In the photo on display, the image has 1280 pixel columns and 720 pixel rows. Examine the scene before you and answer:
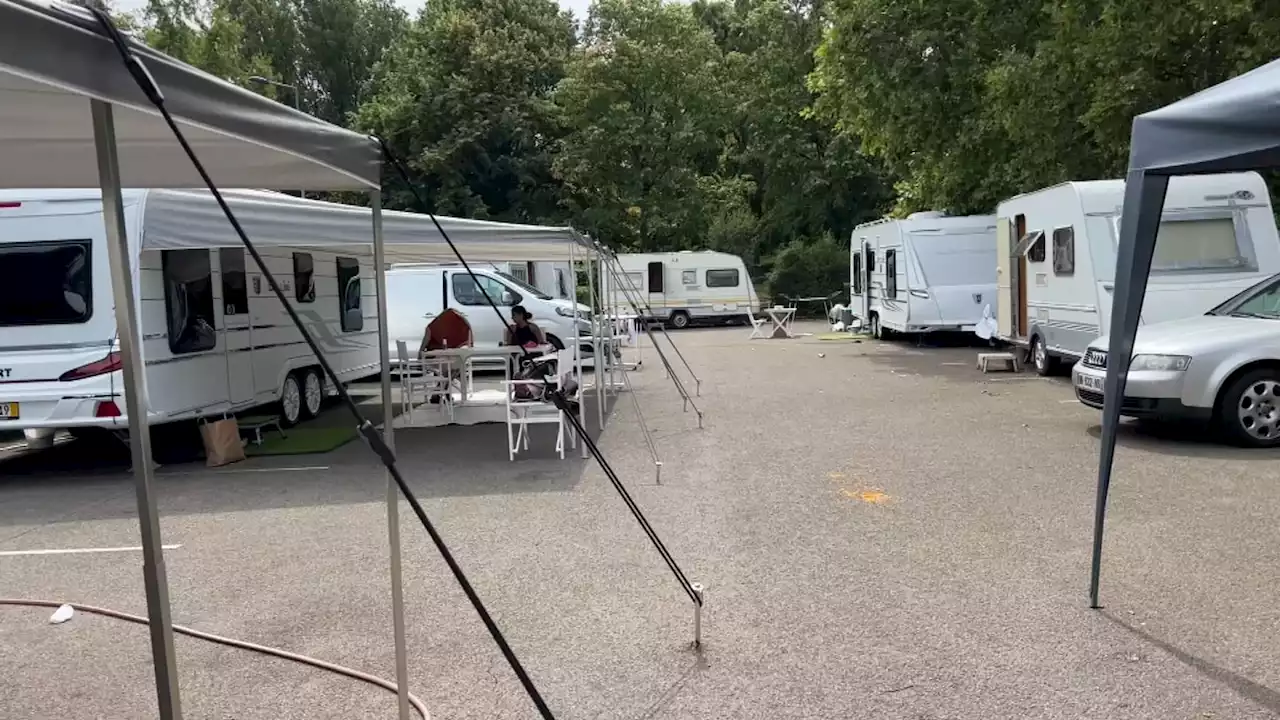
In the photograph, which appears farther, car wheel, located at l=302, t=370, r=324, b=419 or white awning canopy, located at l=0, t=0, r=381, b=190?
car wheel, located at l=302, t=370, r=324, b=419

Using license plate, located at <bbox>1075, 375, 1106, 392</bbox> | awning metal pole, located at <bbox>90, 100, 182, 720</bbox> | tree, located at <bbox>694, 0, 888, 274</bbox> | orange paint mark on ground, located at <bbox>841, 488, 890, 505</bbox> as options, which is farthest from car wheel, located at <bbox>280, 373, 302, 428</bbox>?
tree, located at <bbox>694, 0, 888, 274</bbox>

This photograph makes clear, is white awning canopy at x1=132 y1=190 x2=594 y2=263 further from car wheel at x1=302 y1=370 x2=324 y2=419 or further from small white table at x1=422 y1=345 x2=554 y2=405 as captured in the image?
car wheel at x1=302 y1=370 x2=324 y2=419

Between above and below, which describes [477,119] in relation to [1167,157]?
above

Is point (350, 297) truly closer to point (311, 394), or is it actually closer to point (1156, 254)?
point (311, 394)

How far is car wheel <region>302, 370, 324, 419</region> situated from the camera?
1188cm

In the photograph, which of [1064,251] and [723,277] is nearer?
[1064,251]

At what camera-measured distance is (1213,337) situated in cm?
833

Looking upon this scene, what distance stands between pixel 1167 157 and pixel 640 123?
1194 inches

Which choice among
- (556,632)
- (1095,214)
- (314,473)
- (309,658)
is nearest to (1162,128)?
(556,632)

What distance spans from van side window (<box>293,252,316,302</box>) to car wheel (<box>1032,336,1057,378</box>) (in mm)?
9614

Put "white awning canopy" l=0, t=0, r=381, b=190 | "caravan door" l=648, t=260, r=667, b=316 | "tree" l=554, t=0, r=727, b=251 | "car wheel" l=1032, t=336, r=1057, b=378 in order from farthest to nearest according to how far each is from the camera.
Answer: "tree" l=554, t=0, r=727, b=251 < "caravan door" l=648, t=260, r=667, b=316 < "car wheel" l=1032, t=336, r=1057, b=378 < "white awning canopy" l=0, t=0, r=381, b=190

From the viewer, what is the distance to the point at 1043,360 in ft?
45.5

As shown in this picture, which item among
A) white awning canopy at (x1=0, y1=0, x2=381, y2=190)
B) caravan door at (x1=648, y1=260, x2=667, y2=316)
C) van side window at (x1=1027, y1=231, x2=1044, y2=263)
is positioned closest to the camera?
white awning canopy at (x1=0, y1=0, x2=381, y2=190)

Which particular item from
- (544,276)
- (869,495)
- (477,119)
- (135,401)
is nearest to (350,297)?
(869,495)
